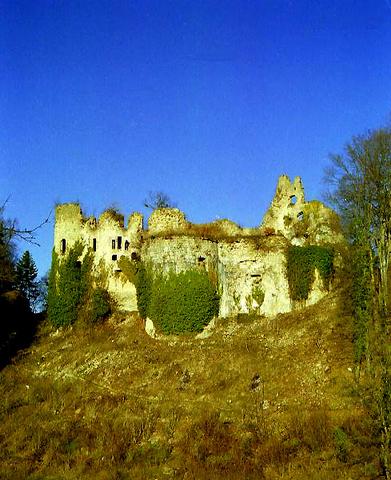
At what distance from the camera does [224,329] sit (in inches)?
1496

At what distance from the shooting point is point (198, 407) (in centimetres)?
3045

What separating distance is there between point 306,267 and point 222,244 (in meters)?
5.87

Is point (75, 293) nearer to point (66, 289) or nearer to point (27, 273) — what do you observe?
point (66, 289)

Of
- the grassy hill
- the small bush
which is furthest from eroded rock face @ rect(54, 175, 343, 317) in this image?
the small bush

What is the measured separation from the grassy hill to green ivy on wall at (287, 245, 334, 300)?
5.30ft

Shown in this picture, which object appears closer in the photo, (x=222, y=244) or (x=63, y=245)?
(x=222, y=244)

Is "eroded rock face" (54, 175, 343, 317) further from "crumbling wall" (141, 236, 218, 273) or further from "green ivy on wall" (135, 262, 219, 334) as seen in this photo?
"green ivy on wall" (135, 262, 219, 334)

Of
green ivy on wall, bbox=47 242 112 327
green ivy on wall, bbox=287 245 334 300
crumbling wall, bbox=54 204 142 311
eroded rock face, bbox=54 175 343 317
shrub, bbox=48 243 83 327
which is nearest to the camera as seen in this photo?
green ivy on wall, bbox=287 245 334 300

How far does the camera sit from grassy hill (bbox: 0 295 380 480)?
25.3 meters

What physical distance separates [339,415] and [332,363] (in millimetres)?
4886

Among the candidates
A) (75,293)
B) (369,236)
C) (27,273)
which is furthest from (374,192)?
(27,273)

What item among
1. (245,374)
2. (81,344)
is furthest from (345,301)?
(81,344)

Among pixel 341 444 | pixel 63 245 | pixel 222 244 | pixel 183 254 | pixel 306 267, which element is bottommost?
pixel 341 444

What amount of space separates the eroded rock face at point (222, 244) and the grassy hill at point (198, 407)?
2.01m
